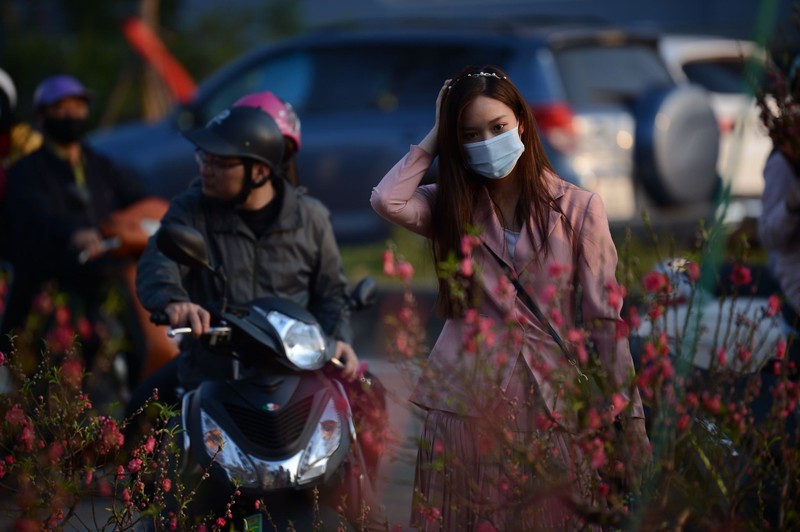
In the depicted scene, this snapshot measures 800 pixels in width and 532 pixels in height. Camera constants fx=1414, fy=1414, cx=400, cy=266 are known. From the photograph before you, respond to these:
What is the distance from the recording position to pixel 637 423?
323cm

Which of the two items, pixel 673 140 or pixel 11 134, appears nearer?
pixel 11 134

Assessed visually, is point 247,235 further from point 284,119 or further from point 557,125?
point 557,125

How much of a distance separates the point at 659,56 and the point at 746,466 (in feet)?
26.7

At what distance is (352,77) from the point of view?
11.2 meters

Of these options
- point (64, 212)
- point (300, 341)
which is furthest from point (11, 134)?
point (300, 341)

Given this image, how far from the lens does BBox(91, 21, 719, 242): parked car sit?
981cm

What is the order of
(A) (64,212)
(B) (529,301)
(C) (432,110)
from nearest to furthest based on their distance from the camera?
(B) (529,301)
(A) (64,212)
(C) (432,110)

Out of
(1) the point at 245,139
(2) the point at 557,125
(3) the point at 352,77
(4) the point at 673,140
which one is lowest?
(3) the point at 352,77

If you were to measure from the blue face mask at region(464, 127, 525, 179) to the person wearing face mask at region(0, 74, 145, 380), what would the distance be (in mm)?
3085

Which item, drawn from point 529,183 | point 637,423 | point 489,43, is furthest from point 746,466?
point 489,43

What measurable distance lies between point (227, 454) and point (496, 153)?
1.09 m

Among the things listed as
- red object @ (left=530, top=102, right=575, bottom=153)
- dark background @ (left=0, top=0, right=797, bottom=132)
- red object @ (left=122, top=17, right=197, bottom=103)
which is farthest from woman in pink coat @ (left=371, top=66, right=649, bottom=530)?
dark background @ (left=0, top=0, right=797, bottom=132)

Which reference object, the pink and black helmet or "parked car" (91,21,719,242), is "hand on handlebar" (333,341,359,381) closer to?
the pink and black helmet

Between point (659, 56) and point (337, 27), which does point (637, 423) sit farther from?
point (337, 27)
